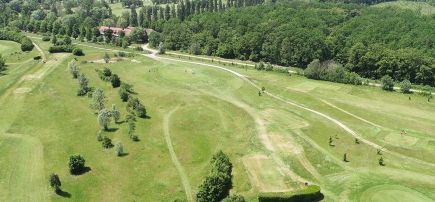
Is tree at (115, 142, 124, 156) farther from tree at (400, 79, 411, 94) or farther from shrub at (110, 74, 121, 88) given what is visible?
tree at (400, 79, 411, 94)

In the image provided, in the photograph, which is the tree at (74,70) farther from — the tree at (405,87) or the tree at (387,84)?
the tree at (405,87)

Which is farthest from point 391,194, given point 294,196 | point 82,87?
point 82,87

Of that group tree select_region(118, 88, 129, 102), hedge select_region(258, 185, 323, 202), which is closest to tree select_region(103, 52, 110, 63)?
tree select_region(118, 88, 129, 102)

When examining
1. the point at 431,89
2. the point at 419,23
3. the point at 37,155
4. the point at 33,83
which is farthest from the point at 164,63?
the point at 419,23

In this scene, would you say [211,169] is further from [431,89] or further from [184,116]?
[431,89]

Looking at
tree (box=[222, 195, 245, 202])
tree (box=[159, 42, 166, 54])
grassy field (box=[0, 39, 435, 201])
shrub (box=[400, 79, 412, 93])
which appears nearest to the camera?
tree (box=[222, 195, 245, 202])

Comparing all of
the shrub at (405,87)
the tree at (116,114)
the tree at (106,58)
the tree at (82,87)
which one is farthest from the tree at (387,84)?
the tree at (106,58)
